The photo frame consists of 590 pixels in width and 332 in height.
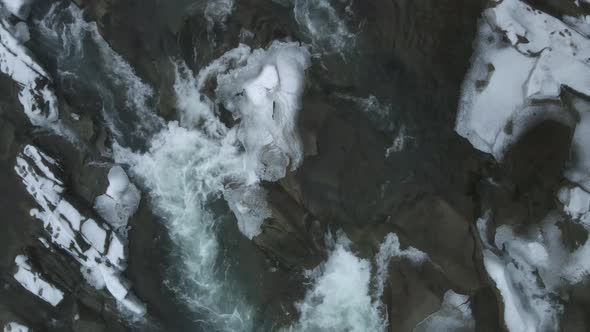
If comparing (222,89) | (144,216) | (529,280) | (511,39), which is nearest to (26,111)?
(144,216)

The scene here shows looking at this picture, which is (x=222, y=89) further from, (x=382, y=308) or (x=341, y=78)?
(x=382, y=308)

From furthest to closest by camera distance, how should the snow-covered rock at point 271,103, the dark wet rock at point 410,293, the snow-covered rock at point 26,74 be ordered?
the snow-covered rock at point 26,74, the snow-covered rock at point 271,103, the dark wet rock at point 410,293

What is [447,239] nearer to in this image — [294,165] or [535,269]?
[535,269]

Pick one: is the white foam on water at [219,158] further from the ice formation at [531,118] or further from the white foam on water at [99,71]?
the ice formation at [531,118]

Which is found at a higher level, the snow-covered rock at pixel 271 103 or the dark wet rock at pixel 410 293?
the snow-covered rock at pixel 271 103

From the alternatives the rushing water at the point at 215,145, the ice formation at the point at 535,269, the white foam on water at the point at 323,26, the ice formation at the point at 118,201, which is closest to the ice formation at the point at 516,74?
the ice formation at the point at 535,269

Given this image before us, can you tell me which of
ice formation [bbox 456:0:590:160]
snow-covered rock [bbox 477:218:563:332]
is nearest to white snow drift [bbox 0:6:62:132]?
ice formation [bbox 456:0:590:160]
